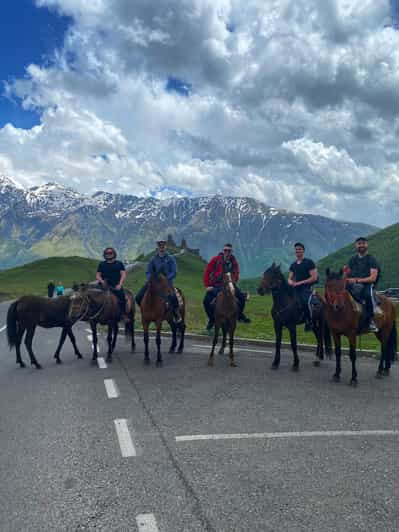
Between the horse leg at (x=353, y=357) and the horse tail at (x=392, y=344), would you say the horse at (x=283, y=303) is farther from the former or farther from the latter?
the horse tail at (x=392, y=344)

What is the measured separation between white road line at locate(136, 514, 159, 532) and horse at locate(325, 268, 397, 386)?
24.4ft

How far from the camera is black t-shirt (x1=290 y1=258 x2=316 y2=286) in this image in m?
12.9

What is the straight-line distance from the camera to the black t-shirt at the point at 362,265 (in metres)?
11.6

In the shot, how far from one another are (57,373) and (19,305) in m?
2.91

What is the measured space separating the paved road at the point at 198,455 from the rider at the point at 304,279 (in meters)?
2.90

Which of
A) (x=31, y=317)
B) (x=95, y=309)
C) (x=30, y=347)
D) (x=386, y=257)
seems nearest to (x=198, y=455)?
(x=95, y=309)

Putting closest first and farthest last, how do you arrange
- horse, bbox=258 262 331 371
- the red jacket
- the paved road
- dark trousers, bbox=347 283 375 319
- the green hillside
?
the paved road
dark trousers, bbox=347 283 375 319
horse, bbox=258 262 331 371
the red jacket
the green hillside

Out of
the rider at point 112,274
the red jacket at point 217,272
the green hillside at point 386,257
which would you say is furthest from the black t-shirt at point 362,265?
the green hillside at point 386,257

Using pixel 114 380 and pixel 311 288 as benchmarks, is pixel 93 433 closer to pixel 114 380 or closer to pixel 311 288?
pixel 114 380

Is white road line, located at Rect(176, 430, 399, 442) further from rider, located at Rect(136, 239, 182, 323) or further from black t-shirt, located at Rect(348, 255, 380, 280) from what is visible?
rider, located at Rect(136, 239, 182, 323)

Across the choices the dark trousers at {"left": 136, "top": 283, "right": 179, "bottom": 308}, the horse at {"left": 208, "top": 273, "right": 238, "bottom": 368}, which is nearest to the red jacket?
the horse at {"left": 208, "top": 273, "right": 238, "bottom": 368}

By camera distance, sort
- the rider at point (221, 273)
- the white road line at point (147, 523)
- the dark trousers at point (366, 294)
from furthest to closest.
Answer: the rider at point (221, 273), the dark trousers at point (366, 294), the white road line at point (147, 523)

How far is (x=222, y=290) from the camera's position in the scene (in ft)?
42.3

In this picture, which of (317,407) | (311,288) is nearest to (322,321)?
(311,288)
